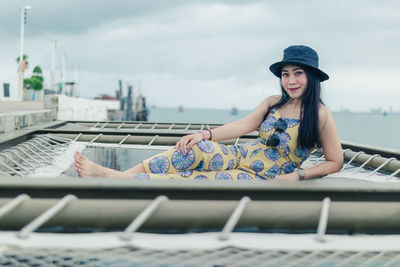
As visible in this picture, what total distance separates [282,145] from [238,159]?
1.10 ft

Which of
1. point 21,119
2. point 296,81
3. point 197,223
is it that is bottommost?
point 197,223

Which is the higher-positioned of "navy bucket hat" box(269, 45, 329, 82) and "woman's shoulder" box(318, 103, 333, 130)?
"navy bucket hat" box(269, 45, 329, 82)

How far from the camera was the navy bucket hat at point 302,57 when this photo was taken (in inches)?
116

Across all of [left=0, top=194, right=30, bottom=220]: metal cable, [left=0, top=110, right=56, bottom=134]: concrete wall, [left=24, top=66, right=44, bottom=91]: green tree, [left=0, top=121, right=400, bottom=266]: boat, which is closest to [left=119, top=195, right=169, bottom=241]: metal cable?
[left=0, top=121, right=400, bottom=266]: boat

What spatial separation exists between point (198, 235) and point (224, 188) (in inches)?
9.4

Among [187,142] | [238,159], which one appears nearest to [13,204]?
[187,142]

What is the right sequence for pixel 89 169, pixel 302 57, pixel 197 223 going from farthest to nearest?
1. pixel 302 57
2. pixel 89 169
3. pixel 197 223

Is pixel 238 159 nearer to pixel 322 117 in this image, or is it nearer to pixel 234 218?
pixel 322 117

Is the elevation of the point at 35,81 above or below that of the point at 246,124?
above

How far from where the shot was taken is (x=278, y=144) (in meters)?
3.08

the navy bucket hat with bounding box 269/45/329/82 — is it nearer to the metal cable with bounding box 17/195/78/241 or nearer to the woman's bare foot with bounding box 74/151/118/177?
the woman's bare foot with bounding box 74/151/118/177

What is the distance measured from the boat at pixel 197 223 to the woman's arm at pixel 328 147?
3.47 feet

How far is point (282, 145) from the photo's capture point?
3.10 meters

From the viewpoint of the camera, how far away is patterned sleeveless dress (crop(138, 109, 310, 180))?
2980 millimetres
